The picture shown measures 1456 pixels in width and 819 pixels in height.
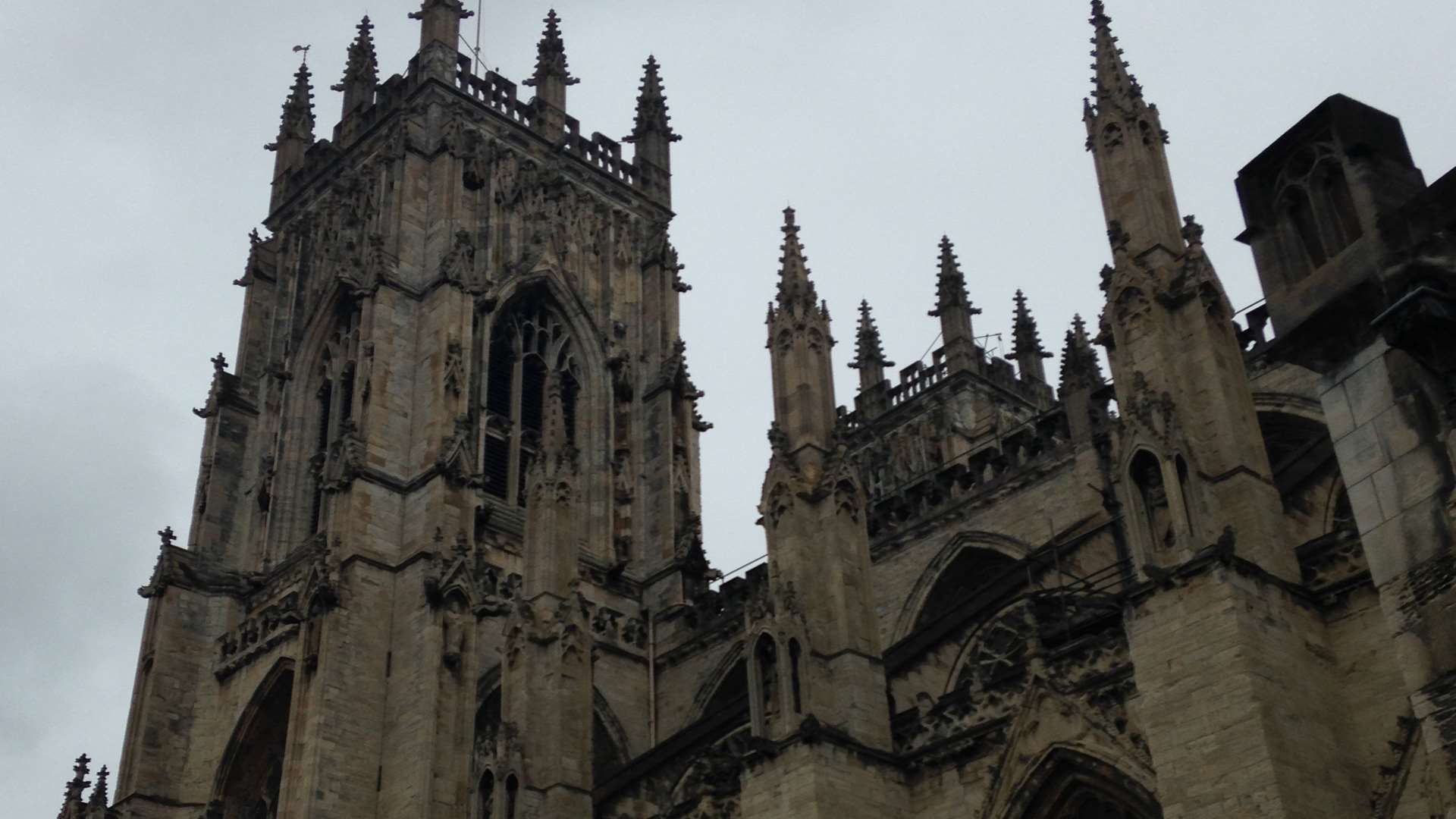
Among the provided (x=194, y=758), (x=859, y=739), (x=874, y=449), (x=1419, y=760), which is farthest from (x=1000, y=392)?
(x=1419, y=760)

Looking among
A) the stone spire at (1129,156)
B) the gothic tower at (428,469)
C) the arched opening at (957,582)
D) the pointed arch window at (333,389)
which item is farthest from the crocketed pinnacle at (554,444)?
the stone spire at (1129,156)

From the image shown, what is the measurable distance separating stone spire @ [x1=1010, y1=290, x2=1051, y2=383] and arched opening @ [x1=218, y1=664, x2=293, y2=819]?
23734mm

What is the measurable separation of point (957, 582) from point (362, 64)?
21419 mm

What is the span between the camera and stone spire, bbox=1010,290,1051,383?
47.6m

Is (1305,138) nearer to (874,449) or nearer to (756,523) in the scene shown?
(756,523)

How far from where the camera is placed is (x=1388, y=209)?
31.0 feet

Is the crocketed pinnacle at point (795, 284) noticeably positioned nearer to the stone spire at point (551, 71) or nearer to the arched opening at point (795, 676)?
the arched opening at point (795, 676)

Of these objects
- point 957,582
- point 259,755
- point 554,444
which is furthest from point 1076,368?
point 259,755

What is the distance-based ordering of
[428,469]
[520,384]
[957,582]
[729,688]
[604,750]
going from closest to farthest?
[957,582] < [729,688] < [604,750] < [428,469] < [520,384]

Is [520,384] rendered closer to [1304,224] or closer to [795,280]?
[795,280]

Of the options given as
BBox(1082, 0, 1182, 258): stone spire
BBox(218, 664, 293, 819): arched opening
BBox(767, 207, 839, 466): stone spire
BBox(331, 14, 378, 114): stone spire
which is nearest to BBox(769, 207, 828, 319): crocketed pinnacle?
BBox(767, 207, 839, 466): stone spire

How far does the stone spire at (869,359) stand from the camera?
157ft

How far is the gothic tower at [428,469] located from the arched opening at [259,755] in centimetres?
5

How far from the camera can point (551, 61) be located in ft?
134
